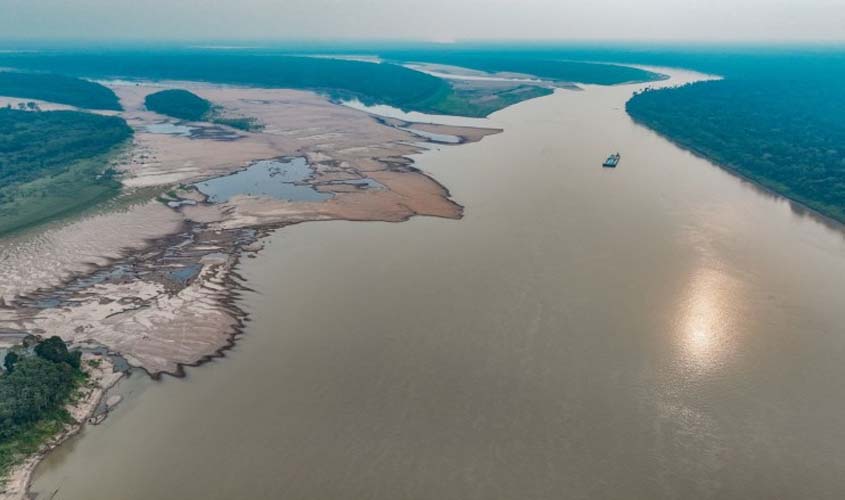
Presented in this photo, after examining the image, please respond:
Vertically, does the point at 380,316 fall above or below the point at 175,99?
below


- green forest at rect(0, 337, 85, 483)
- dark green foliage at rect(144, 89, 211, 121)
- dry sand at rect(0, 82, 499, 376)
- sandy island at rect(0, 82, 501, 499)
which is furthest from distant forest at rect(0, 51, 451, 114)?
green forest at rect(0, 337, 85, 483)

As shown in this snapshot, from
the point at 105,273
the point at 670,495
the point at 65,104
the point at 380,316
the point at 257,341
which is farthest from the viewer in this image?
the point at 65,104

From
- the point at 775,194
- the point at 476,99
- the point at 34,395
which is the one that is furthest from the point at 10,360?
the point at 476,99

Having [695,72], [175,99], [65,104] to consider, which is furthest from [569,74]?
[65,104]

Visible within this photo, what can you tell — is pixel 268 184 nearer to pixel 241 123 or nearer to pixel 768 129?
pixel 241 123

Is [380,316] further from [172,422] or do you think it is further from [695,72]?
[695,72]

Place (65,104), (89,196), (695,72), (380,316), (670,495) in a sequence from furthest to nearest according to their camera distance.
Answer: (695,72)
(65,104)
(89,196)
(380,316)
(670,495)
